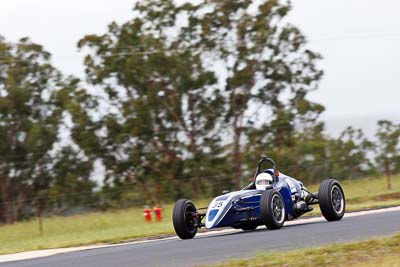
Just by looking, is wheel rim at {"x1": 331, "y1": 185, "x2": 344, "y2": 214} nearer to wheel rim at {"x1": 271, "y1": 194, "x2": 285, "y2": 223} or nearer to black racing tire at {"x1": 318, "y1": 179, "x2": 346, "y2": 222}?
black racing tire at {"x1": 318, "y1": 179, "x2": 346, "y2": 222}

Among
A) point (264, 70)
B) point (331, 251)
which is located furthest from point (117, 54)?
point (331, 251)

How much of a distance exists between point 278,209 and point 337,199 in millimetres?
2001

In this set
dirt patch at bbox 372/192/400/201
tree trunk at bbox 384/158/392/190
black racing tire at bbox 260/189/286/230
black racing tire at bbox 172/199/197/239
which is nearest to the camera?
black racing tire at bbox 260/189/286/230

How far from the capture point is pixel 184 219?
725 inches

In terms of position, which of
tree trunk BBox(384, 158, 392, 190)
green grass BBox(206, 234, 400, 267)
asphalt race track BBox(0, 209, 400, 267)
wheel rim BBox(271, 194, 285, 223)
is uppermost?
tree trunk BBox(384, 158, 392, 190)

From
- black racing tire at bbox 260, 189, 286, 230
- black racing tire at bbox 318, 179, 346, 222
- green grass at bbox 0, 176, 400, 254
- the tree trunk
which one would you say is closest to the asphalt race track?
black racing tire at bbox 260, 189, 286, 230

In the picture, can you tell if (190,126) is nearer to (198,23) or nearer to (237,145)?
(237,145)

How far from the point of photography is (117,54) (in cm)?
4353

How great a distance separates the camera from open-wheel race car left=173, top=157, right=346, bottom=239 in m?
18.0

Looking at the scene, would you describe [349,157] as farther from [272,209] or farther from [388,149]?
[272,209]

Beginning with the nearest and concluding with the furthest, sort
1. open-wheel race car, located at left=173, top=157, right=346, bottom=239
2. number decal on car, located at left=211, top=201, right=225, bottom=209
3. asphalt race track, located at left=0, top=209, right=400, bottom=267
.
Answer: asphalt race track, located at left=0, top=209, right=400, bottom=267, open-wheel race car, located at left=173, top=157, right=346, bottom=239, number decal on car, located at left=211, top=201, right=225, bottom=209

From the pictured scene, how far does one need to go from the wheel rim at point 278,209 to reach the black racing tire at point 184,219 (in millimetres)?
1720

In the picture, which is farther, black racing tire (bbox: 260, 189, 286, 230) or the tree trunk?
the tree trunk

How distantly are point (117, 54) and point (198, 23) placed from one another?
4478 mm
